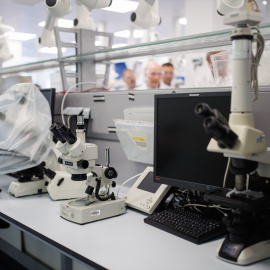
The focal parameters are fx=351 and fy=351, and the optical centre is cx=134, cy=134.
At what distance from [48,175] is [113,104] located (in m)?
0.49

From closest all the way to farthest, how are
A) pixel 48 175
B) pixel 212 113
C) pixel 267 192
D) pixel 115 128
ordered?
pixel 212 113 → pixel 267 192 → pixel 48 175 → pixel 115 128

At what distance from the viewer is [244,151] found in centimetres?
86

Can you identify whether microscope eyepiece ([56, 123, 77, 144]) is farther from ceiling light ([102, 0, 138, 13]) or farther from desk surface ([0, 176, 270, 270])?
ceiling light ([102, 0, 138, 13])

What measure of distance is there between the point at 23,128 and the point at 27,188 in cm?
30

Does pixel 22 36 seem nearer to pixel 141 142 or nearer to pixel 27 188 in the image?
pixel 27 188

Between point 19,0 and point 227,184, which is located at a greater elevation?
point 19,0

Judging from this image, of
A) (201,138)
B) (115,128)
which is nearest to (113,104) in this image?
(115,128)

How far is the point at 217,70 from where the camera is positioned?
1494mm

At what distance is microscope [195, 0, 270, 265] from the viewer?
0.86 m

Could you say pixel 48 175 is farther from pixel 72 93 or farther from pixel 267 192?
pixel 267 192

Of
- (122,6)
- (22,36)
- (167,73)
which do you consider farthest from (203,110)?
(22,36)

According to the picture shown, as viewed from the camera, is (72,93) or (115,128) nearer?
(115,128)

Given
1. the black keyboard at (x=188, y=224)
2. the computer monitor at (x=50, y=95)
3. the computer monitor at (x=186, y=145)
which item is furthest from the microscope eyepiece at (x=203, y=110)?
the computer monitor at (x=50, y=95)

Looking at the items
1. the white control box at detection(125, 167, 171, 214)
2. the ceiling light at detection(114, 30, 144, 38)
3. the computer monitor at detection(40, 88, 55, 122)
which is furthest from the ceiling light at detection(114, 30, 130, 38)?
the white control box at detection(125, 167, 171, 214)
